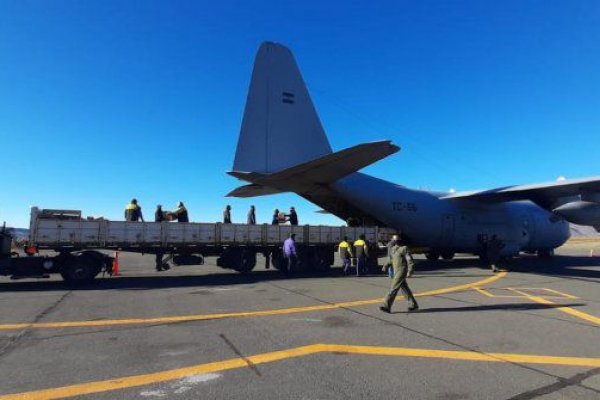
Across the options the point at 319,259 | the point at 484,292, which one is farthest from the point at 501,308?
the point at 319,259

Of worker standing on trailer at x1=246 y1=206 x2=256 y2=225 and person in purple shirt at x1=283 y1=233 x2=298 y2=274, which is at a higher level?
worker standing on trailer at x1=246 y1=206 x2=256 y2=225

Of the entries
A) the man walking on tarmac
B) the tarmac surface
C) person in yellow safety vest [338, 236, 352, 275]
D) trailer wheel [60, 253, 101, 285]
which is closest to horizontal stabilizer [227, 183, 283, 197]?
person in yellow safety vest [338, 236, 352, 275]

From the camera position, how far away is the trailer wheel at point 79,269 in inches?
606

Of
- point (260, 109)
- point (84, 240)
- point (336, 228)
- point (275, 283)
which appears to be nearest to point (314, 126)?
point (260, 109)

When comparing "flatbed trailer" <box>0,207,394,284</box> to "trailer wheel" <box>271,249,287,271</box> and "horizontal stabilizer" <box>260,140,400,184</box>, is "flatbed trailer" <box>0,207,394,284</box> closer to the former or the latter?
"trailer wheel" <box>271,249,287,271</box>

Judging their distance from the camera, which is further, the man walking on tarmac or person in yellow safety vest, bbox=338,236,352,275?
person in yellow safety vest, bbox=338,236,352,275

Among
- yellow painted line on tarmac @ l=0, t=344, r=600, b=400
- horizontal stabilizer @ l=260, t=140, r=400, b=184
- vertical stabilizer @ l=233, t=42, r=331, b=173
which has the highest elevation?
vertical stabilizer @ l=233, t=42, r=331, b=173

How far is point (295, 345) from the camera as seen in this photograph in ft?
23.9

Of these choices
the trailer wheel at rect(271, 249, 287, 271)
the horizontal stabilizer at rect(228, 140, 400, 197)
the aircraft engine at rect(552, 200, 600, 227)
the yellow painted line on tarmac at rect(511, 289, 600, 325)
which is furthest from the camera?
the aircraft engine at rect(552, 200, 600, 227)

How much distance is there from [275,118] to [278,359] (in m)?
13.9

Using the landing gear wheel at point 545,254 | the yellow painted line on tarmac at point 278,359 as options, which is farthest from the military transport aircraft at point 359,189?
the yellow painted line on tarmac at point 278,359

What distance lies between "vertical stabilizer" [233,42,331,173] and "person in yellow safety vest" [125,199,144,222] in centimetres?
432

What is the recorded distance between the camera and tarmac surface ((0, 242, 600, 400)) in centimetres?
533

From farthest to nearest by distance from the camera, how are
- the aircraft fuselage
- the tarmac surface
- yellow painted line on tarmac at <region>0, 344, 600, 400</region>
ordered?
the aircraft fuselage < the tarmac surface < yellow painted line on tarmac at <region>0, 344, 600, 400</region>
